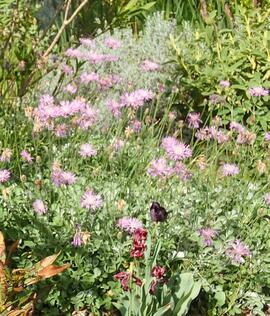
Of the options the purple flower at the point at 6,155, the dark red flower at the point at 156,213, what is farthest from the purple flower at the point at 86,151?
the dark red flower at the point at 156,213

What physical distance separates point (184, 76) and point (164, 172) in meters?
2.02

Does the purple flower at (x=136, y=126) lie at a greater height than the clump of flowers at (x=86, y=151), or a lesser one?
lesser

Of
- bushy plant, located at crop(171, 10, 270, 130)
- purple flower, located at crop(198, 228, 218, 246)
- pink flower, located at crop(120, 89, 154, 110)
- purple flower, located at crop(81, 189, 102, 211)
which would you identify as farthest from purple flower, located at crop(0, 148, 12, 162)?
bushy plant, located at crop(171, 10, 270, 130)

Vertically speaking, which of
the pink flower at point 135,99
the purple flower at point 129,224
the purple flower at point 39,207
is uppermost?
the pink flower at point 135,99

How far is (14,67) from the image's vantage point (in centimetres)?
459

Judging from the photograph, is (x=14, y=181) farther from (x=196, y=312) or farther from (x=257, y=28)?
(x=257, y=28)

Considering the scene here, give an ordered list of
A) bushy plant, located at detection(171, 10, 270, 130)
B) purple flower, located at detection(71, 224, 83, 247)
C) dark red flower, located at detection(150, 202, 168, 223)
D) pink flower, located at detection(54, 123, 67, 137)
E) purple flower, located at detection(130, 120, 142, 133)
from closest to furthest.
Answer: dark red flower, located at detection(150, 202, 168, 223), purple flower, located at detection(71, 224, 83, 247), pink flower, located at detection(54, 123, 67, 137), purple flower, located at detection(130, 120, 142, 133), bushy plant, located at detection(171, 10, 270, 130)

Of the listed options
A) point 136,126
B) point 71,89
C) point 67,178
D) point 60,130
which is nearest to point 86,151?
point 60,130

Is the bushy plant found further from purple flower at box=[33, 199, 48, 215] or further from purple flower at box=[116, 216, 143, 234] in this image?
purple flower at box=[33, 199, 48, 215]

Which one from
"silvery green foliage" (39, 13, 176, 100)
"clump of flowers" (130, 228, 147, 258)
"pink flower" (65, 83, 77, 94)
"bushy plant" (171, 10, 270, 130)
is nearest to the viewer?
"clump of flowers" (130, 228, 147, 258)

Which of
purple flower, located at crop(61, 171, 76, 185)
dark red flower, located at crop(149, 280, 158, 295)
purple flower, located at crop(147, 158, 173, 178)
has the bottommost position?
dark red flower, located at crop(149, 280, 158, 295)

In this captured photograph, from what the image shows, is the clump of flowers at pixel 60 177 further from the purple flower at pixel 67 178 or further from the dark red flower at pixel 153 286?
the dark red flower at pixel 153 286

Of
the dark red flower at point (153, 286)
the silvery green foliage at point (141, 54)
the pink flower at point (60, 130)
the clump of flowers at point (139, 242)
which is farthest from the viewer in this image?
the silvery green foliage at point (141, 54)

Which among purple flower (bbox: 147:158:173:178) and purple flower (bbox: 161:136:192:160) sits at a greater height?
purple flower (bbox: 161:136:192:160)
